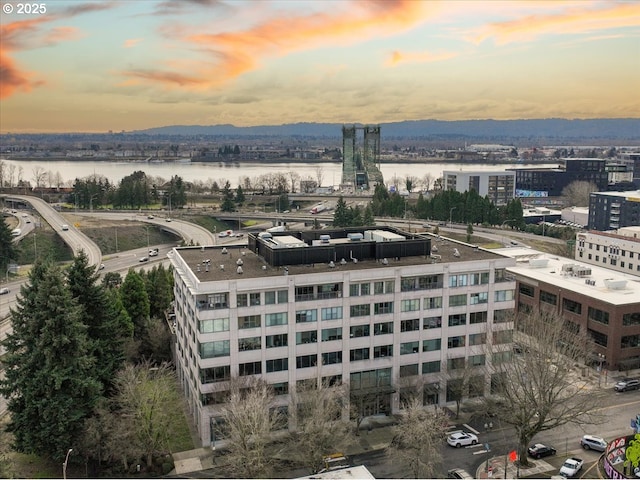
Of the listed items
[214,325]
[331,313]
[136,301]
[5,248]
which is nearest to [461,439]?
[331,313]

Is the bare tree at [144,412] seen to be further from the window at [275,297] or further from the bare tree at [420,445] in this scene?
the bare tree at [420,445]

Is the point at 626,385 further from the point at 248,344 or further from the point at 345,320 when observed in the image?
the point at 248,344

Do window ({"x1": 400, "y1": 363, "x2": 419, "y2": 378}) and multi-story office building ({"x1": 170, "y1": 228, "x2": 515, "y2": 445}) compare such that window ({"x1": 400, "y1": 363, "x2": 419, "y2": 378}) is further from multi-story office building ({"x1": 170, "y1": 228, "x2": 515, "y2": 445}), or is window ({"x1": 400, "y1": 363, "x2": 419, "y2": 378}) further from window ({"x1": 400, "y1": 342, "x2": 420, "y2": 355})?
window ({"x1": 400, "y1": 342, "x2": 420, "y2": 355})

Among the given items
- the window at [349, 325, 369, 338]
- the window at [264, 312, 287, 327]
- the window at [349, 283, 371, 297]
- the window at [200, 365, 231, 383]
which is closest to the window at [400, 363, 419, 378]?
the window at [349, 325, 369, 338]

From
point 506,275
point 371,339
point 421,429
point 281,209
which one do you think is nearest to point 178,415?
point 371,339

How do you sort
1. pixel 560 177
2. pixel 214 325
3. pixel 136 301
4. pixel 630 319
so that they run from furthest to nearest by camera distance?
pixel 560 177, pixel 136 301, pixel 630 319, pixel 214 325

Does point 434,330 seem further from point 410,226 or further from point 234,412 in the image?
point 410,226

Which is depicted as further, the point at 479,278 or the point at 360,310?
the point at 479,278

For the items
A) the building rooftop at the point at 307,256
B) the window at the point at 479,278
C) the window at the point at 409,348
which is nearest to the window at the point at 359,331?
the window at the point at 409,348
